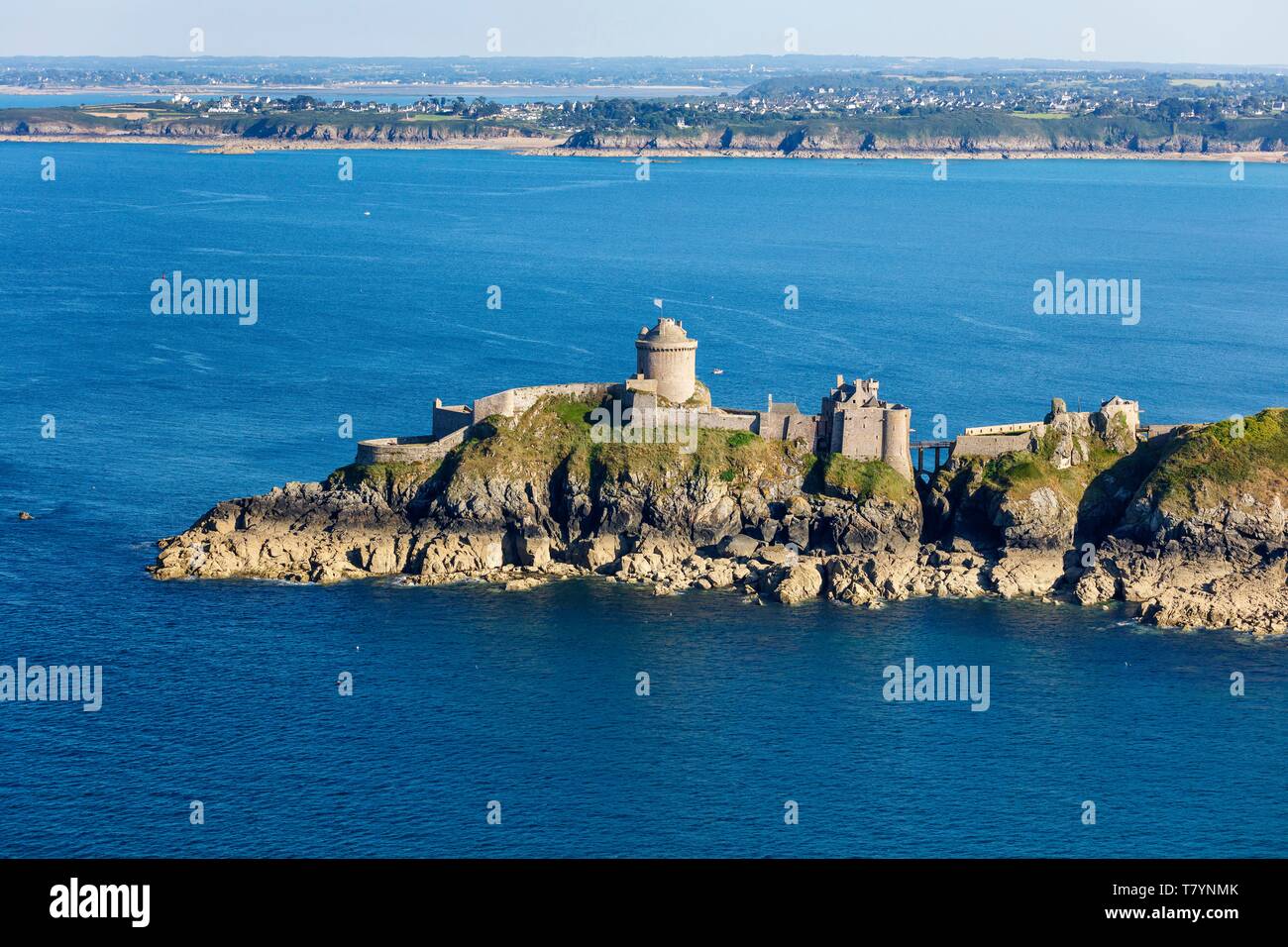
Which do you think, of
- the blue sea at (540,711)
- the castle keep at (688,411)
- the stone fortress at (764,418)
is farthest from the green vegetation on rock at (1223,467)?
the castle keep at (688,411)

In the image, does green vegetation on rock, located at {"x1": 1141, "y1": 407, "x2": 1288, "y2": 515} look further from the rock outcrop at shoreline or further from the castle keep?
the castle keep

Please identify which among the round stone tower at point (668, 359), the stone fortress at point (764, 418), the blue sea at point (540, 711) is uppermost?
the round stone tower at point (668, 359)

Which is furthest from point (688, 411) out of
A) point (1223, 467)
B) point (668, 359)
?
point (1223, 467)

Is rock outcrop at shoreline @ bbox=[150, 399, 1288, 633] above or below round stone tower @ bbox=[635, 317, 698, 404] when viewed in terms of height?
below

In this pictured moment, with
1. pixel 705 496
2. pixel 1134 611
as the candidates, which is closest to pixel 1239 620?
pixel 1134 611

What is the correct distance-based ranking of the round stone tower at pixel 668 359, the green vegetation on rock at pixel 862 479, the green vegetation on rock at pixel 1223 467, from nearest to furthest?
the green vegetation on rock at pixel 1223 467
the green vegetation on rock at pixel 862 479
the round stone tower at pixel 668 359

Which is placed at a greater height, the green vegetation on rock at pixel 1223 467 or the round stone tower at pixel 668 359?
the round stone tower at pixel 668 359

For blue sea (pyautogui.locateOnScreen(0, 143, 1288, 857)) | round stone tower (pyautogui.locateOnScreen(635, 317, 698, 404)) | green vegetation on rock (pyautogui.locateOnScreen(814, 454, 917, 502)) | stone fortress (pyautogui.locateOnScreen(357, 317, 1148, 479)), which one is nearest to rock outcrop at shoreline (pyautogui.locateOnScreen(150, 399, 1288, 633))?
green vegetation on rock (pyautogui.locateOnScreen(814, 454, 917, 502))

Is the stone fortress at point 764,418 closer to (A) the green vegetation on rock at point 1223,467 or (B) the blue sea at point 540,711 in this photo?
(A) the green vegetation on rock at point 1223,467
